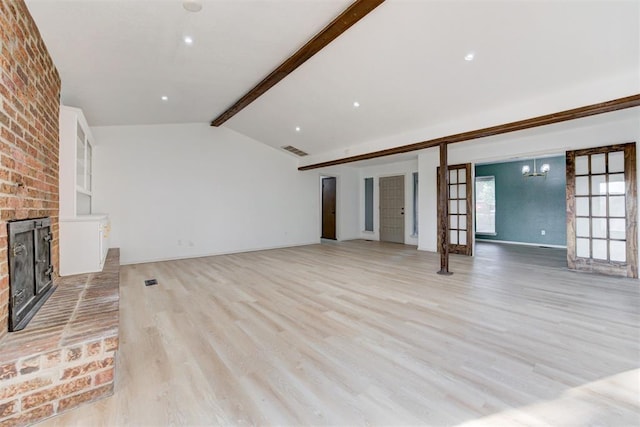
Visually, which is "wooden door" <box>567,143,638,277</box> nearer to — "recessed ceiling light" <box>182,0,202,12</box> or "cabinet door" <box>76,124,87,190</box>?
"recessed ceiling light" <box>182,0,202,12</box>

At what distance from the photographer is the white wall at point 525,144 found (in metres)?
4.52

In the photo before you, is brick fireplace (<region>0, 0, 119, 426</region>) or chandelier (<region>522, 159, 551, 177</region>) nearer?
brick fireplace (<region>0, 0, 119, 426</region>)

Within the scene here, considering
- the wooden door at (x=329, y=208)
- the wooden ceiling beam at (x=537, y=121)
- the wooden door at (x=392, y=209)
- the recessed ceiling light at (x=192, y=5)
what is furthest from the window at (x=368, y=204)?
the recessed ceiling light at (x=192, y=5)

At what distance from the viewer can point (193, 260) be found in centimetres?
605

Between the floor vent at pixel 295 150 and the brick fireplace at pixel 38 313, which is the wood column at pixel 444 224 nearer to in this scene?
the floor vent at pixel 295 150

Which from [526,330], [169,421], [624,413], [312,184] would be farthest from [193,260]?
[624,413]

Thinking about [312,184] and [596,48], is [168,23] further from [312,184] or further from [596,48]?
[312,184]

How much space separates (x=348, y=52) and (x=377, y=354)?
3.32m

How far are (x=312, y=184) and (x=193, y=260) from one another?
151 inches

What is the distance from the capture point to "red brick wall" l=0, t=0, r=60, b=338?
1.74 metres

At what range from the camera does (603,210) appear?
474cm

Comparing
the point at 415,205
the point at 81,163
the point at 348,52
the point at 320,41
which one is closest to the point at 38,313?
the point at 81,163

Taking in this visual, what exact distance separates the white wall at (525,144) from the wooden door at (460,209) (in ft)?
0.90

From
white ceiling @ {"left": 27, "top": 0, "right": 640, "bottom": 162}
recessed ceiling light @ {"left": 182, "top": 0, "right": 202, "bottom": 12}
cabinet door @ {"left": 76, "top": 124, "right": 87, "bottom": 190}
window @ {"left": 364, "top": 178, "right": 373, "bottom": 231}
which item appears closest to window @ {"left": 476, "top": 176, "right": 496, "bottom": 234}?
window @ {"left": 364, "top": 178, "right": 373, "bottom": 231}
